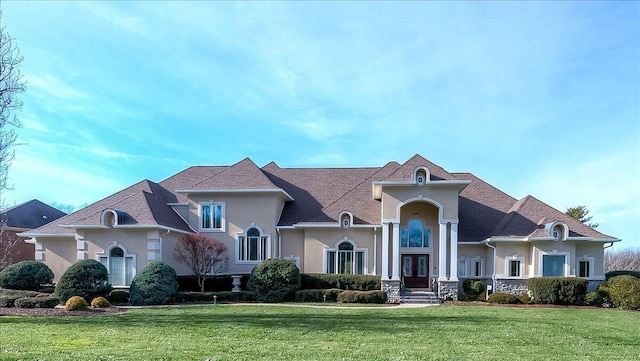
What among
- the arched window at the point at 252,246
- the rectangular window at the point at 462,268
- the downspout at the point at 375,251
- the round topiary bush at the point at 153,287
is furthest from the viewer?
the arched window at the point at 252,246

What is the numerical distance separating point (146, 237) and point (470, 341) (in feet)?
62.3

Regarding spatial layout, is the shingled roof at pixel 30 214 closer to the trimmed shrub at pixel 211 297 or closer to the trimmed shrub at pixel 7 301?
the trimmed shrub at pixel 7 301

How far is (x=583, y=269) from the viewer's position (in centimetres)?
2659

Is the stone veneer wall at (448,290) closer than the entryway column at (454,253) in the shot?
Yes

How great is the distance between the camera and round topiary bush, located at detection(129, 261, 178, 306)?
22967 mm

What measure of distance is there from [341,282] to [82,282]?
12.7 metres

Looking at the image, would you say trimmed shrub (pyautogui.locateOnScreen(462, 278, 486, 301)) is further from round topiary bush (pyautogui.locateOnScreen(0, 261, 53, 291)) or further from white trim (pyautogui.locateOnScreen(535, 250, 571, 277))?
round topiary bush (pyautogui.locateOnScreen(0, 261, 53, 291))

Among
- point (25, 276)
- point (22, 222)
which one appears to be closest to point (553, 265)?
point (25, 276)

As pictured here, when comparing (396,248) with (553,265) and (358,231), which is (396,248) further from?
(553,265)

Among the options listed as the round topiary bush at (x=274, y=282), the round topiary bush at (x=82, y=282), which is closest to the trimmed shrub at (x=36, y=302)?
the round topiary bush at (x=82, y=282)

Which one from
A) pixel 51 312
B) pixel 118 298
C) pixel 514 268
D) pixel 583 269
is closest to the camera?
pixel 51 312

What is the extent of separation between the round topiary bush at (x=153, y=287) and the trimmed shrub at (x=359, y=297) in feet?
27.2

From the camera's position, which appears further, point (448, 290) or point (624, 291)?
point (448, 290)

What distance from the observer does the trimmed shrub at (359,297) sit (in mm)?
24609
